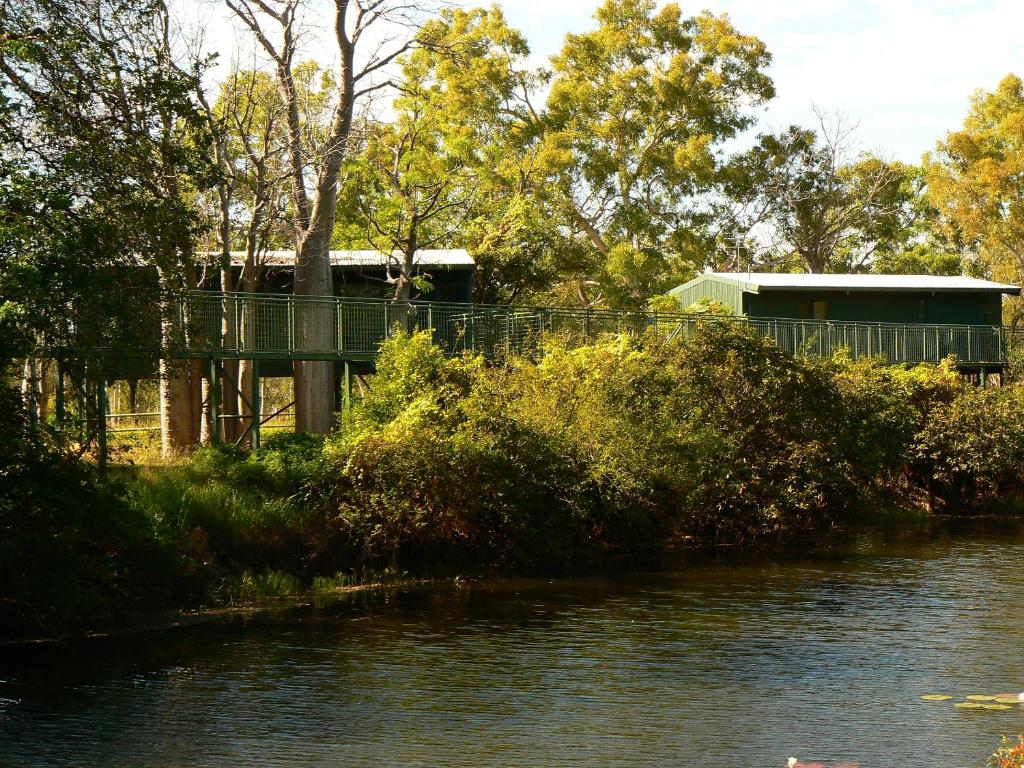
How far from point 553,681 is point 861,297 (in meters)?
34.3

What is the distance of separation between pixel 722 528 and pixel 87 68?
1478 centimetres

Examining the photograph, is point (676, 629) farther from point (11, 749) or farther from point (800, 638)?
point (11, 749)

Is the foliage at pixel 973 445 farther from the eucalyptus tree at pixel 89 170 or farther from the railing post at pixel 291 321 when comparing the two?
the eucalyptus tree at pixel 89 170

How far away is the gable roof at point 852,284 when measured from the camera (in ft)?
146

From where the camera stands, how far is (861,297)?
152ft

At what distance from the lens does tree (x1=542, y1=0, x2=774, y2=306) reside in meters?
55.9

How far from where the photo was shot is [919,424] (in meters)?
31.9

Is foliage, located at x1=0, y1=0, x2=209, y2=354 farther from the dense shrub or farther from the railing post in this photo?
the railing post

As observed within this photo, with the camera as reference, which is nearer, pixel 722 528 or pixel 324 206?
pixel 722 528

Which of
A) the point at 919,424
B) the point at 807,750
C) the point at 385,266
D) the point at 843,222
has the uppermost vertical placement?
the point at 843,222

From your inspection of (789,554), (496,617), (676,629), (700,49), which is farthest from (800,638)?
(700,49)

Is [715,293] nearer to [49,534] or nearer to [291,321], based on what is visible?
[291,321]

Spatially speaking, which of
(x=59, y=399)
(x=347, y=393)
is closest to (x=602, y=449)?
(x=347, y=393)

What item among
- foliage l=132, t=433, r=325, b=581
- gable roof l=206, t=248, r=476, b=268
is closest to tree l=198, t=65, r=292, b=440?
gable roof l=206, t=248, r=476, b=268
